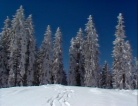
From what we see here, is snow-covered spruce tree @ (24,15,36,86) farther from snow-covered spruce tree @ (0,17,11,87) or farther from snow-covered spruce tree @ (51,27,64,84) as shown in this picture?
snow-covered spruce tree @ (51,27,64,84)

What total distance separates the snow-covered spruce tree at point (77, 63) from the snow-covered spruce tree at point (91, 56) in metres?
2.71

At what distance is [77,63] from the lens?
180ft

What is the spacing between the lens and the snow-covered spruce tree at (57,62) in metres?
54.2

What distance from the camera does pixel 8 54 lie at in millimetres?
48156

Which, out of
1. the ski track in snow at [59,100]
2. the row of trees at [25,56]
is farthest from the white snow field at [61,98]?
the row of trees at [25,56]

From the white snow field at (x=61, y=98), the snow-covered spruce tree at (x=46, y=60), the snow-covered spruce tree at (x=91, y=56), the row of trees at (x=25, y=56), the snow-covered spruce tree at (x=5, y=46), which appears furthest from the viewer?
the snow-covered spruce tree at (x=46, y=60)

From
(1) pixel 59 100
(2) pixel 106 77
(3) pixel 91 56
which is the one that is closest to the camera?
(1) pixel 59 100

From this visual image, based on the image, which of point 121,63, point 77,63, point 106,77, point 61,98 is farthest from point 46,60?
point 61,98

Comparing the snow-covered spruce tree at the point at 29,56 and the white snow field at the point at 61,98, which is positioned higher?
the snow-covered spruce tree at the point at 29,56

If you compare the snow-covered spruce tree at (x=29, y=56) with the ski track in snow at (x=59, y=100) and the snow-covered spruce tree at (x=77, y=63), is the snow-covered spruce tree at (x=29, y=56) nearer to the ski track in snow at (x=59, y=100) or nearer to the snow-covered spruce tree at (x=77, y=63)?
the snow-covered spruce tree at (x=77, y=63)

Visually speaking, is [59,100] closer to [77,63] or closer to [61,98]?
[61,98]

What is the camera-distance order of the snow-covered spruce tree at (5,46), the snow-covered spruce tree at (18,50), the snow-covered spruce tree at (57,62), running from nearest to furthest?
the snow-covered spruce tree at (18,50) → the snow-covered spruce tree at (5,46) → the snow-covered spruce tree at (57,62)

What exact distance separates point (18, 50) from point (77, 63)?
12894mm

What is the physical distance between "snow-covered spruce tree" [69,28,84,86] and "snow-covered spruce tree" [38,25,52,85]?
434 cm
